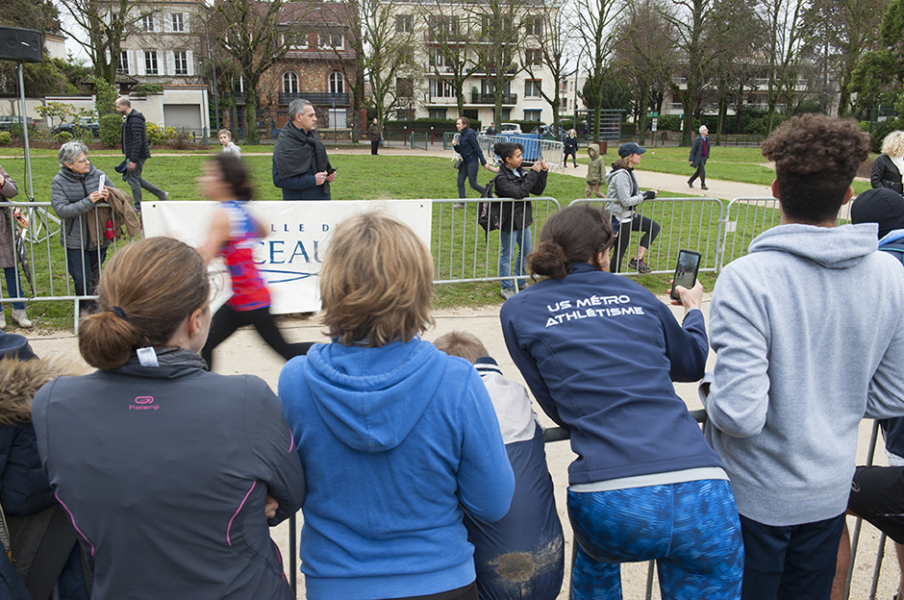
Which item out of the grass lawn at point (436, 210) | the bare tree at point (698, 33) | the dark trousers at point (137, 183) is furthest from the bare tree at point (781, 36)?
the dark trousers at point (137, 183)

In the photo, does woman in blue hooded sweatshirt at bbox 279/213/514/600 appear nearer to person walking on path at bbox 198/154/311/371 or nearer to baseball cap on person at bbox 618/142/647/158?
person walking on path at bbox 198/154/311/371

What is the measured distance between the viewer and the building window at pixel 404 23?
161ft

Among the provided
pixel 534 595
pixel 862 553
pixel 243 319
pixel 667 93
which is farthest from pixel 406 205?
pixel 667 93

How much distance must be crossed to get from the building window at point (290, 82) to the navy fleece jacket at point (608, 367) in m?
67.8

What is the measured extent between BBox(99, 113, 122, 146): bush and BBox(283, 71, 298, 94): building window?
3781 cm

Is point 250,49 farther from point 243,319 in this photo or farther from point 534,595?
point 534,595

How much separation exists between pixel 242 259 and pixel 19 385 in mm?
2582

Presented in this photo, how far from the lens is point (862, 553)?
11.6 feet

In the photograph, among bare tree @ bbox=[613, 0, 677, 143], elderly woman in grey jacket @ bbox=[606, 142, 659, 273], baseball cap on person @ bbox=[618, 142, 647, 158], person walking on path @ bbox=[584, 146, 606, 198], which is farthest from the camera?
bare tree @ bbox=[613, 0, 677, 143]

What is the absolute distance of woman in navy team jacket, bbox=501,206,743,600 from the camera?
1.90 m

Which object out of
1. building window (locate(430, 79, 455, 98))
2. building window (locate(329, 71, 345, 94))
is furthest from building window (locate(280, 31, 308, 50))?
building window (locate(430, 79, 455, 98))

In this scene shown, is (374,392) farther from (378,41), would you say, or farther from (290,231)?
(378,41)

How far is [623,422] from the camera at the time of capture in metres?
1.96

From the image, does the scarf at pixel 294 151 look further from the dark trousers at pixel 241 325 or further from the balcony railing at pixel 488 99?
the balcony railing at pixel 488 99
